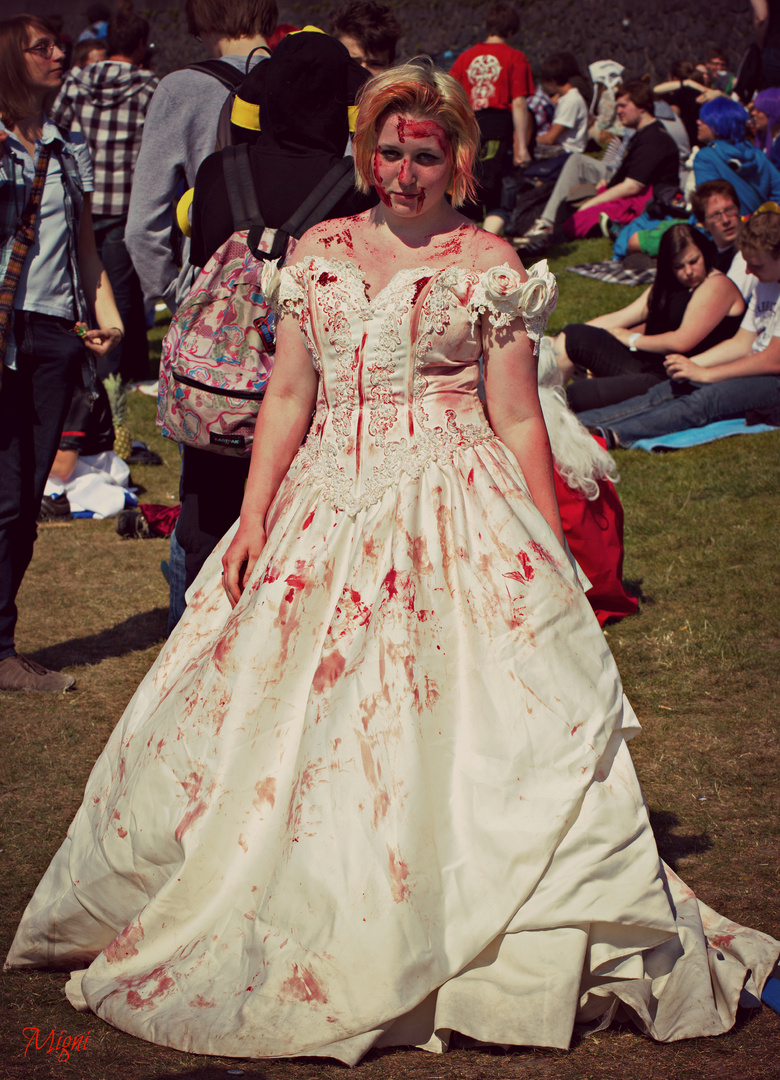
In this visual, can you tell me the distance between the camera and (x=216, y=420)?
131 inches

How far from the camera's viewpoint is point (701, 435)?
24.6 ft

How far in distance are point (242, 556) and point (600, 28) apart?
21.2m

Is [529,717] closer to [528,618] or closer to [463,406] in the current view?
[528,618]

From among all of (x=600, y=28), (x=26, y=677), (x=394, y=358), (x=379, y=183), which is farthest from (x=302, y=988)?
(x=600, y=28)

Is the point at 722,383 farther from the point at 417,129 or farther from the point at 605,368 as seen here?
the point at 417,129

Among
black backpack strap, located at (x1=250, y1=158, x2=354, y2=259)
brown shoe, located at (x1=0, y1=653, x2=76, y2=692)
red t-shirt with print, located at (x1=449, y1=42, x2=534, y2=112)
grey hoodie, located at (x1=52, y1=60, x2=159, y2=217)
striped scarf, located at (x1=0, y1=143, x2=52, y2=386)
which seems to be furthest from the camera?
red t-shirt with print, located at (x1=449, y1=42, x2=534, y2=112)

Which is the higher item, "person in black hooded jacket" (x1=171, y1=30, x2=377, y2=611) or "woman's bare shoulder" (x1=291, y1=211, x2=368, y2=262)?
"person in black hooded jacket" (x1=171, y1=30, x2=377, y2=611)

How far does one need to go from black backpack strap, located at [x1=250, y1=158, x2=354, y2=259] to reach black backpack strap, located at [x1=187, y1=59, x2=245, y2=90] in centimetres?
129

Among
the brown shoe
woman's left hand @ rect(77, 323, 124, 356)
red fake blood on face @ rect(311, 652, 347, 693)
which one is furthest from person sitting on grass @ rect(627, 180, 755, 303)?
red fake blood on face @ rect(311, 652, 347, 693)

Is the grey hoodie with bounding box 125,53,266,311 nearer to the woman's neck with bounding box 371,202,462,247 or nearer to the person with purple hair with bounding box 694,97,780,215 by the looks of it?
the woman's neck with bounding box 371,202,462,247

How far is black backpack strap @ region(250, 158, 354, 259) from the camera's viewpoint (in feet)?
10.8

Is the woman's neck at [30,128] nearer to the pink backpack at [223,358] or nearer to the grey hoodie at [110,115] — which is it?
the pink backpack at [223,358]

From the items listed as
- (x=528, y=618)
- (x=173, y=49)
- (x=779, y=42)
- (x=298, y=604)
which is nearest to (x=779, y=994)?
(x=528, y=618)

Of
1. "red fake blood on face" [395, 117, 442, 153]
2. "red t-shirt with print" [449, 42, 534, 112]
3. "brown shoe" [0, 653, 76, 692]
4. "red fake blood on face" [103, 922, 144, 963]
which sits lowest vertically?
"brown shoe" [0, 653, 76, 692]
